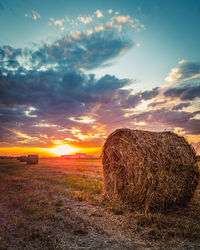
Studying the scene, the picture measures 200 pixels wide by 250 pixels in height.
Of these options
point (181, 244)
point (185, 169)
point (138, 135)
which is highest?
point (138, 135)

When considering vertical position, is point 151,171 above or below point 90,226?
above

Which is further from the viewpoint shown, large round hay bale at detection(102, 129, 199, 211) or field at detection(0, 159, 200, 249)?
large round hay bale at detection(102, 129, 199, 211)

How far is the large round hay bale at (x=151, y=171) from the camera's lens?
20.3 ft

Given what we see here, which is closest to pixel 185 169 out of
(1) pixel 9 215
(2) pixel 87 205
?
(2) pixel 87 205

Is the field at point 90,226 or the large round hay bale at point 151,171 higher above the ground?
the large round hay bale at point 151,171

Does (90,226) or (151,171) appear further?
(151,171)

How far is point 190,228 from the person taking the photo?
4.77m

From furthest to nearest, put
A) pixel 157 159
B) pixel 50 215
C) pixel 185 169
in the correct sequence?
pixel 185 169 → pixel 157 159 → pixel 50 215

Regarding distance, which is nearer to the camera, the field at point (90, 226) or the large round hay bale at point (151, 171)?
the field at point (90, 226)

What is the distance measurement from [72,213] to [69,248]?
84.7 inches

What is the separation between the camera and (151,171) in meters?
6.18

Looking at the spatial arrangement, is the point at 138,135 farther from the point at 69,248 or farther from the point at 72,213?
the point at 69,248

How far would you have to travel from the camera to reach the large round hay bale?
20.3 ft

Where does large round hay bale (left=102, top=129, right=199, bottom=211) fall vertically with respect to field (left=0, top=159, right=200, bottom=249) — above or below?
above
